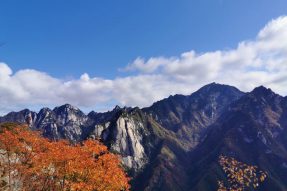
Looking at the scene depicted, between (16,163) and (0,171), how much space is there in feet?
7.76

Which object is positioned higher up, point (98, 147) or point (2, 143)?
point (2, 143)

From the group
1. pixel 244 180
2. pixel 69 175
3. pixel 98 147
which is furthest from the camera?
pixel 98 147

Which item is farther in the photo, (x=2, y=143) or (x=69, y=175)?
(x=2, y=143)

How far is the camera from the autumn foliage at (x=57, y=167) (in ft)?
146

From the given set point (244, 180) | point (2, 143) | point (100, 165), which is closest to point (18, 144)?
point (2, 143)

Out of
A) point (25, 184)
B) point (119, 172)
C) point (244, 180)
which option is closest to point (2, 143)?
point (25, 184)

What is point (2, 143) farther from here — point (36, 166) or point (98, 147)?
point (98, 147)

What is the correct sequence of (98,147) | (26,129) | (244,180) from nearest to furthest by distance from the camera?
1. (244,180)
2. (98,147)
3. (26,129)

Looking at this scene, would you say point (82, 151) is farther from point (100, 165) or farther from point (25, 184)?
point (25, 184)

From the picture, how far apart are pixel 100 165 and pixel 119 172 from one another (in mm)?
2526

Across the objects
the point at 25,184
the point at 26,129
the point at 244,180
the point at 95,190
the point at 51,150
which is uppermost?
the point at 26,129

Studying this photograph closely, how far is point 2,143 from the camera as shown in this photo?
167ft

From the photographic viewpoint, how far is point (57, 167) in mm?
45625

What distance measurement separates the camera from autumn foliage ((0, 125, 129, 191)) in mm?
44406
